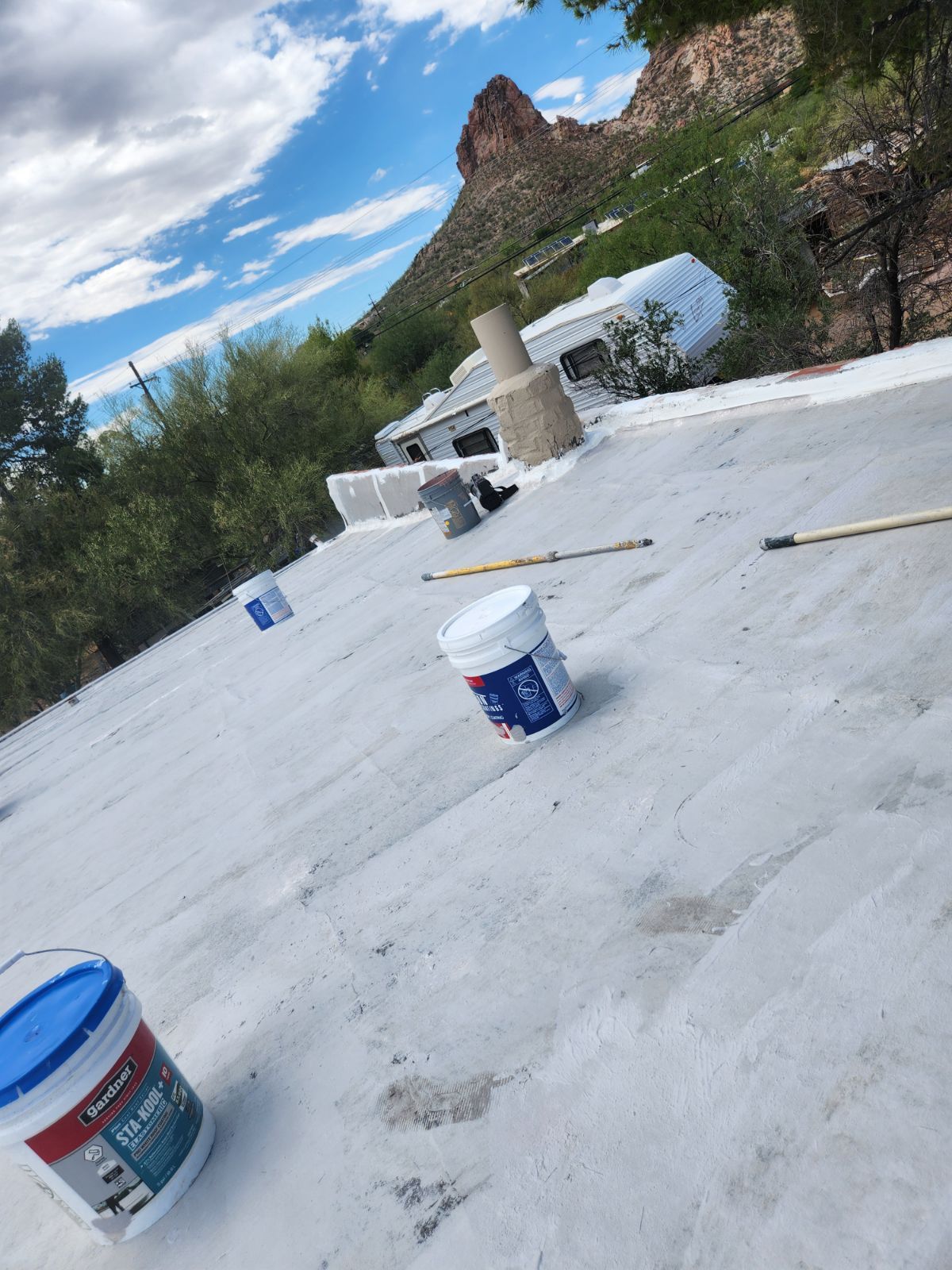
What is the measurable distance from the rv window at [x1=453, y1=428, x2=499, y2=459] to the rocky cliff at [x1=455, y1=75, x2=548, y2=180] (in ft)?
301

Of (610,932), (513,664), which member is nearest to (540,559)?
(513,664)

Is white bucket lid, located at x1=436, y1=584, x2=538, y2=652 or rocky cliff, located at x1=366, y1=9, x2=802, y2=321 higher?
rocky cliff, located at x1=366, y1=9, x2=802, y2=321

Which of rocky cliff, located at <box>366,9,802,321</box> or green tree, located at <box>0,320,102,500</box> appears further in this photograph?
rocky cliff, located at <box>366,9,802,321</box>

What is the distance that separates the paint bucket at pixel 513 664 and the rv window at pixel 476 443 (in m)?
19.6

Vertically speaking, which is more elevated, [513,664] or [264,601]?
[513,664]

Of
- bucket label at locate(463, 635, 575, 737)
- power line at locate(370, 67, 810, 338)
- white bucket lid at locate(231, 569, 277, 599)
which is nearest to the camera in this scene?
bucket label at locate(463, 635, 575, 737)

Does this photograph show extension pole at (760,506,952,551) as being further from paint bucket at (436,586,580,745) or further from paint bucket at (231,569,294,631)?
paint bucket at (231,569,294,631)

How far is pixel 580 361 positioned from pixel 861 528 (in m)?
16.1

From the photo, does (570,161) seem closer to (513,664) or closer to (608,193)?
(608,193)

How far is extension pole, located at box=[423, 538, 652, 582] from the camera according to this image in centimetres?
495

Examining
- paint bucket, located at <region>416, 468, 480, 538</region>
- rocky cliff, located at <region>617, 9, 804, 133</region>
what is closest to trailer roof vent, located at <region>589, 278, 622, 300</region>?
paint bucket, located at <region>416, 468, 480, 538</region>

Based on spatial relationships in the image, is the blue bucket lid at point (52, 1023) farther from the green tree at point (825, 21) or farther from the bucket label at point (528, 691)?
the green tree at point (825, 21)

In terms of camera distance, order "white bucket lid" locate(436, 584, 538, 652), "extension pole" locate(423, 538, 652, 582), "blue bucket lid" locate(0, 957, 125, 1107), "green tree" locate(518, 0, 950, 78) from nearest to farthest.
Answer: "blue bucket lid" locate(0, 957, 125, 1107) < "white bucket lid" locate(436, 584, 538, 652) < "extension pole" locate(423, 538, 652, 582) < "green tree" locate(518, 0, 950, 78)

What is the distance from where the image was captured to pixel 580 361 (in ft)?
60.3
